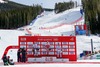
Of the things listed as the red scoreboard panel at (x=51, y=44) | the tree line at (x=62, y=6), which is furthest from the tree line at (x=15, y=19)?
the red scoreboard panel at (x=51, y=44)

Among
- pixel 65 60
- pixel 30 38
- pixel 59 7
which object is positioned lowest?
pixel 65 60

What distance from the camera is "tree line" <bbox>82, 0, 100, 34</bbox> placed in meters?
50.3

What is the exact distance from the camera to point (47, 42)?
631 inches

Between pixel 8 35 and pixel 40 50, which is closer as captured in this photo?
pixel 40 50

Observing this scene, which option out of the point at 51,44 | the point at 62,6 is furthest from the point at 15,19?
the point at 51,44

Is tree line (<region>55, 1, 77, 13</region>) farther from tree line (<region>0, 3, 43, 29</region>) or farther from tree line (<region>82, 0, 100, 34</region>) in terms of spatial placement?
tree line (<region>82, 0, 100, 34</region>)

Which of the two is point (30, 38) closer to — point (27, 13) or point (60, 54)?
point (60, 54)

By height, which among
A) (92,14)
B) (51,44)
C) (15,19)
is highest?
(15,19)

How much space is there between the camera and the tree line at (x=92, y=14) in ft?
165

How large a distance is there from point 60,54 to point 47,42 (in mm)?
807

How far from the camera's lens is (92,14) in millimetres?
50281

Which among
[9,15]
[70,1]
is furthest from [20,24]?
[70,1]

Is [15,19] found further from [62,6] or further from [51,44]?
[51,44]

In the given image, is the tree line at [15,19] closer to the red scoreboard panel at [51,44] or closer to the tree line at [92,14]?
the tree line at [92,14]
